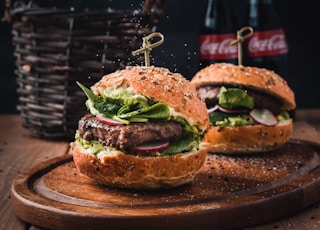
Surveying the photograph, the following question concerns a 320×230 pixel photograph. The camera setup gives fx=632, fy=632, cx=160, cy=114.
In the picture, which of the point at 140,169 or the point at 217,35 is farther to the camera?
the point at 217,35

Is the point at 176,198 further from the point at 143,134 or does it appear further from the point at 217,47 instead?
the point at 217,47

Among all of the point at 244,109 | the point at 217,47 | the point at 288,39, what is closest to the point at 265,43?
the point at 217,47

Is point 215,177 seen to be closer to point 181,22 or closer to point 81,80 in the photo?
point 81,80

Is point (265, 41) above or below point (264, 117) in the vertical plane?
above

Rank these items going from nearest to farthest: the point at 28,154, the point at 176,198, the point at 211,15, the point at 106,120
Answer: the point at 176,198 < the point at 106,120 < the point at 28,154 < the point at 211,15

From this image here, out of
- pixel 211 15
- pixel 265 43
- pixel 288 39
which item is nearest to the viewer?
pixel 265 43

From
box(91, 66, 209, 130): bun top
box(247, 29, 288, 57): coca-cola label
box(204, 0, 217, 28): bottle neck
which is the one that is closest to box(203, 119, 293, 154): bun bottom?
box(91, 66, 209, 130): bun top

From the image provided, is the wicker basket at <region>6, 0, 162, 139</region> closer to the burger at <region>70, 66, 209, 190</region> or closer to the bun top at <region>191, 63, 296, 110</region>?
the bun top at <region>191, 63, 296, 110</region>

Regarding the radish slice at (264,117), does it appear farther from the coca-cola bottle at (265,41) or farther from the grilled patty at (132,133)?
the coca-cola bottle at (265,41)
